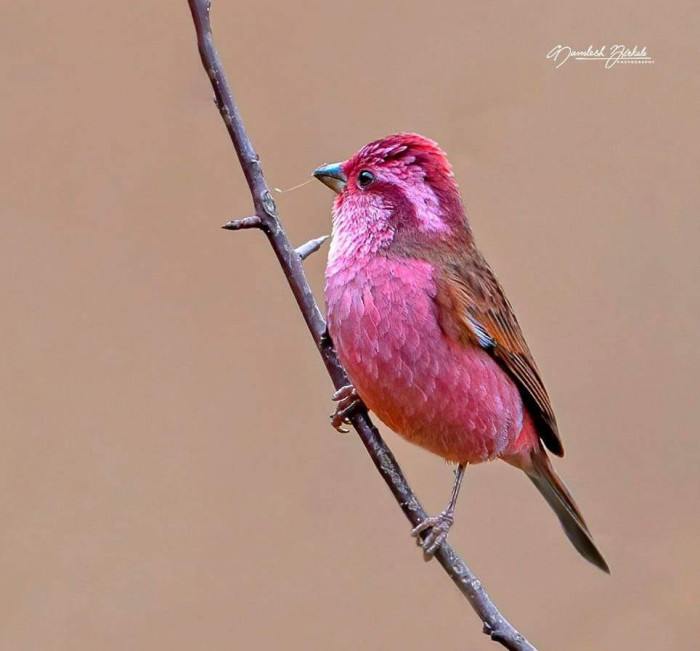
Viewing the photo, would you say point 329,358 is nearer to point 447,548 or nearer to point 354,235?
point 354,235

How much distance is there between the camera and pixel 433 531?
3.40 metres

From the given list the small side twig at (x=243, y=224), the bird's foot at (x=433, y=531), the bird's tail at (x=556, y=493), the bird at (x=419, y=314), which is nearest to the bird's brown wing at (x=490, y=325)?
the bird at (x=419, y=314)

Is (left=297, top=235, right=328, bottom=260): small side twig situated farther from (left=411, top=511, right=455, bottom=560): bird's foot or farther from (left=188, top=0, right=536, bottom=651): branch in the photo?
(left=411, top=511, right=455, bottom=560): bird's foot

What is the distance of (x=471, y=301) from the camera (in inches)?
139

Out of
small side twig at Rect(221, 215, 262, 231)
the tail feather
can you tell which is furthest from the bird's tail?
small side twig at Rect(221, 215, 262, 231)

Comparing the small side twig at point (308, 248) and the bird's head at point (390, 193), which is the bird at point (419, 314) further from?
the small side twig at point (308, 248)

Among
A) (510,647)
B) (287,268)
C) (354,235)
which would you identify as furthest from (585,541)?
(287,268)

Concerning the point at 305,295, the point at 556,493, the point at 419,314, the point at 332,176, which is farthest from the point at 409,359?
the point at 556,493

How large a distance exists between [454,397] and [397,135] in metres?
Result: 0.93

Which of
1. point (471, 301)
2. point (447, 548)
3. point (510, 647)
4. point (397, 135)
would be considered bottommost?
point (510, 647)

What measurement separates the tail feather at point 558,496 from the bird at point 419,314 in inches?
17.2

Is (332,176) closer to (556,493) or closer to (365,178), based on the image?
(365,178)

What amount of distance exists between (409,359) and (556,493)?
1261mm

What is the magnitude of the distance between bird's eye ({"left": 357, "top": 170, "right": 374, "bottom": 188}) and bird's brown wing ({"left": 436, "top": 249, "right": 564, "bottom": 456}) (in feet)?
1.29
